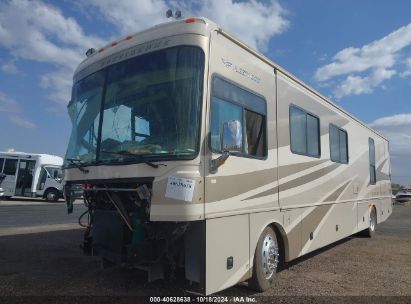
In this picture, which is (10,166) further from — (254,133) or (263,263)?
(263,263)

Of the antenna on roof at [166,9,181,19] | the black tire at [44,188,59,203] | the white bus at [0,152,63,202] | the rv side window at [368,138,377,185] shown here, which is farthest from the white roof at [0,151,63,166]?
the antenna on roof at [166,9,181,19]

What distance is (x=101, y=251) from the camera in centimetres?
548

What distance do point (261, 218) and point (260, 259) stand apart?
55 centimetres

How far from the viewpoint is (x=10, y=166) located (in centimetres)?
2619

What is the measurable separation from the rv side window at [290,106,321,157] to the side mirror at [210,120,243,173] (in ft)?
7.65

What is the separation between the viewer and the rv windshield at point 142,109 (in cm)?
478

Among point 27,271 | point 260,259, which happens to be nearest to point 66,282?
point 27,271

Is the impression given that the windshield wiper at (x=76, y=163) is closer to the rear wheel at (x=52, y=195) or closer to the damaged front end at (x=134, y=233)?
the damaged front end at (x=134, y=233)

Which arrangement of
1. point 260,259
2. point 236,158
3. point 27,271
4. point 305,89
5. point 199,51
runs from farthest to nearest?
point 305,89 → point 27,271 → point 260,259 → point 236,158 → point 199,51

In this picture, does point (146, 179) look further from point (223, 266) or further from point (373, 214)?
point (373, 214)

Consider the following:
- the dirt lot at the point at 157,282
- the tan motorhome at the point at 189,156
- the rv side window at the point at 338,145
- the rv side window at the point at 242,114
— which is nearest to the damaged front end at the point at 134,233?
the tan motorhome at the point at 189,156

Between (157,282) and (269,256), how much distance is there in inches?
66.1

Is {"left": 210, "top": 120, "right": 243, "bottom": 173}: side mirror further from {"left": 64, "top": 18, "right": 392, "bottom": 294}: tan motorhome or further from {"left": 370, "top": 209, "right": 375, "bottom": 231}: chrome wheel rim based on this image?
{"left": 370, "top": 209, "right": 375, "bottom": 231}: chrome wheel rim

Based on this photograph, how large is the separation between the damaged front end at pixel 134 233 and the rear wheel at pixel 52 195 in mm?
22979
